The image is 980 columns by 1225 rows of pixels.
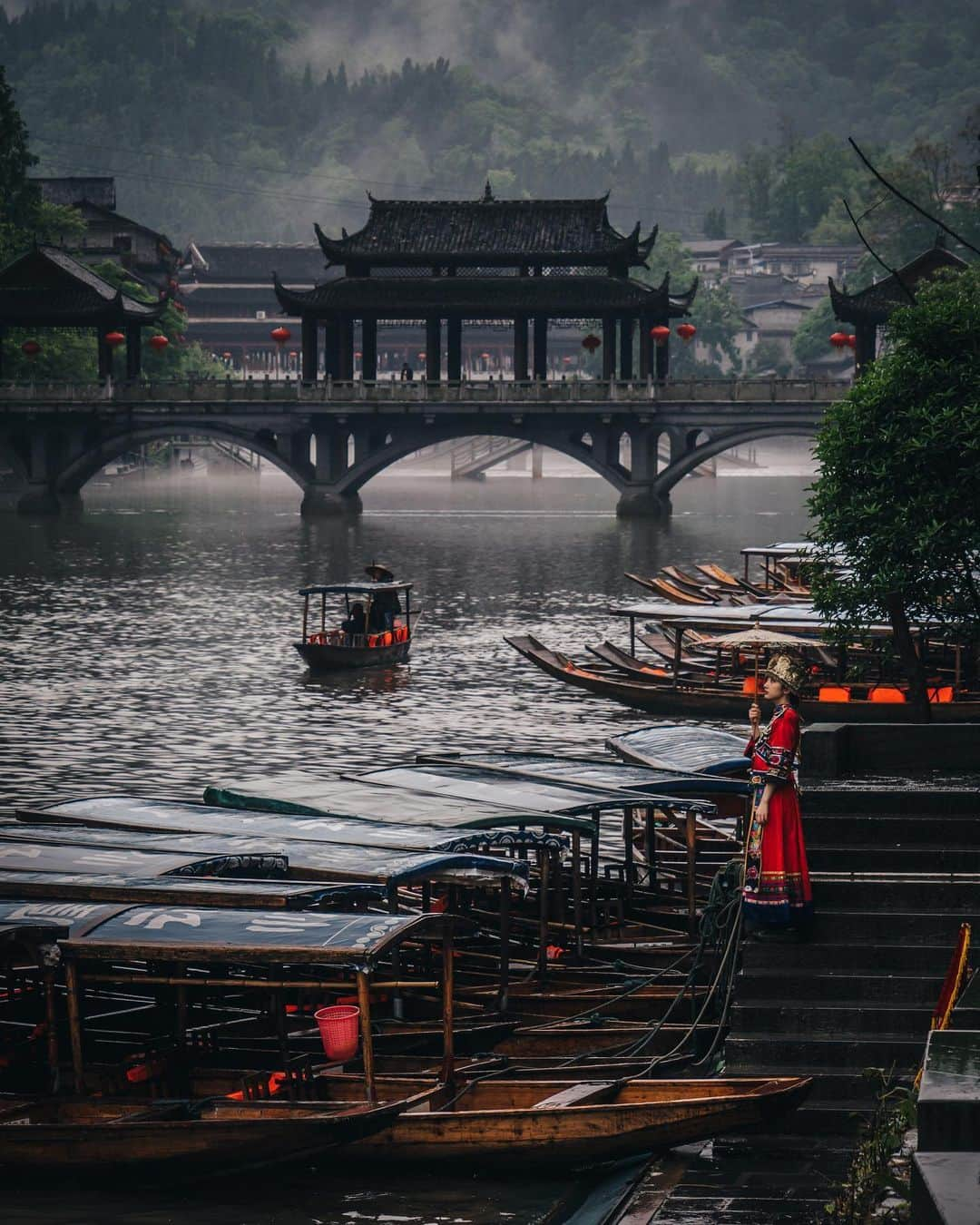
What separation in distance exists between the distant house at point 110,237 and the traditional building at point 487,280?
3036 centimetres

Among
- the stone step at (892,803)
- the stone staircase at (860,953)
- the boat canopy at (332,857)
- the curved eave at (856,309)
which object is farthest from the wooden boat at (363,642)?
the curved eave at (856,309)

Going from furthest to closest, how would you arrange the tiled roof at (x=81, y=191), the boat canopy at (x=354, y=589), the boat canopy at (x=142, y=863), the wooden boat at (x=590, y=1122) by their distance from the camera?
the tiled roof at (x=81, y=191), the boat canopy at (x=354, y=589), the boat canopy at (x=142, y=863), the wooden boat at (x=590, y=1122)

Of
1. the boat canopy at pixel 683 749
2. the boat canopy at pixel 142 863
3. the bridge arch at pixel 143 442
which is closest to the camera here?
the boat canopy at pixel 142 863

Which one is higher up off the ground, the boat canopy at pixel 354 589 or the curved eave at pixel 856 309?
the curved eave at pixel 856 309

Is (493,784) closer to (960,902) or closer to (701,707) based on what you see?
(960,902)

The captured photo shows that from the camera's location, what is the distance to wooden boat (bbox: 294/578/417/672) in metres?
48.7

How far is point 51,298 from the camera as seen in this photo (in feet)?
315

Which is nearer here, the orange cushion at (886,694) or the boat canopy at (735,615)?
the orange cushion at (886,694)

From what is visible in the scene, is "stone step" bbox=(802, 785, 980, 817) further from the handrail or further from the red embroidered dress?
the handrail

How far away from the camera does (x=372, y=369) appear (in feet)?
331

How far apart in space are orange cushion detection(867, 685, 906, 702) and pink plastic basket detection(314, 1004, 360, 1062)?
79.2ft

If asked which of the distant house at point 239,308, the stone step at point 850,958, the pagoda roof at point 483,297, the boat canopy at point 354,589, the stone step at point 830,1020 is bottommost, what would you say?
the stone step at point 830,1020

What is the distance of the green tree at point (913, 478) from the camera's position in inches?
1251

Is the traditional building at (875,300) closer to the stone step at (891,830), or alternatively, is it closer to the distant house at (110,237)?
the distant house at (110,237)
